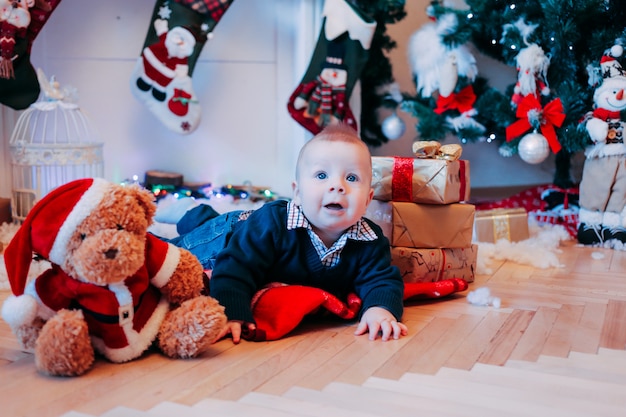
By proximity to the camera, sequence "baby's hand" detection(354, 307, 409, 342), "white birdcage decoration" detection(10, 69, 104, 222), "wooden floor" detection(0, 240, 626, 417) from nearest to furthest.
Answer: "wooden floor" detection(0, 240, 626, 417), "baby's hand" detection(354, 307, 409, 342), "white birdcage decoration" detection(10, 69, 104, 222)

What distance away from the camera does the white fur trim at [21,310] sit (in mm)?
1059

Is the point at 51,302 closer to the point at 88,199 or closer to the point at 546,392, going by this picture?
the point at 88,199

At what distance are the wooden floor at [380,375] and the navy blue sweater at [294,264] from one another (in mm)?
86

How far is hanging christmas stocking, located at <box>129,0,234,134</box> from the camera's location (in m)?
2.55

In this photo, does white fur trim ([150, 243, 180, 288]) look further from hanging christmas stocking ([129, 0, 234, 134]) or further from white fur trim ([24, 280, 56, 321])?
hanging christmas stocking ([129, 0, 234, 134])

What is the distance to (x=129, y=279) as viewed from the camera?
111cm

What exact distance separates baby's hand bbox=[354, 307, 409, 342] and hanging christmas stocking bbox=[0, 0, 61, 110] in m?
1.48

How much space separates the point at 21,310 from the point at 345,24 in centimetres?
A: 185

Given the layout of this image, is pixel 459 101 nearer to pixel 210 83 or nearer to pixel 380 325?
pixel 210 83

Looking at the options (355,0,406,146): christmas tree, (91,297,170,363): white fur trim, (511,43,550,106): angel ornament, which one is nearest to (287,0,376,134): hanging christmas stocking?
(355,0,406,146): christmas tree

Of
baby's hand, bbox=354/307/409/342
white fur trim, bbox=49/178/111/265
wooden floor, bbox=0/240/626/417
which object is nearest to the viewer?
wooden floor, bbox=0/240/626/417

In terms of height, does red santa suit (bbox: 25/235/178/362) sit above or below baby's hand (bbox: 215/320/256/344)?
above

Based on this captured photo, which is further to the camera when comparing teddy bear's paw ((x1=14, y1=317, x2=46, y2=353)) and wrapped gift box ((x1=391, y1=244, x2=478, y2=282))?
wrapped gift box ((x1=391, y1=244, x2=478, y2=282))

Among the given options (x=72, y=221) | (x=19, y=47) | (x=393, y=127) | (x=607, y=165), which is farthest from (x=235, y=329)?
(x=393, y=127)
